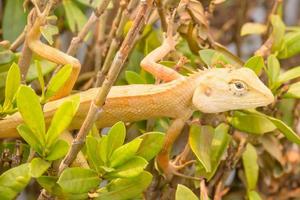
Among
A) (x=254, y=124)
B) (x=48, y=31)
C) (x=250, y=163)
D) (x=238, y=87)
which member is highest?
(x=48, y=31)

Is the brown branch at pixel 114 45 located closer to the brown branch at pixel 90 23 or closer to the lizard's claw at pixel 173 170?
the brown branch at pixel 90 23

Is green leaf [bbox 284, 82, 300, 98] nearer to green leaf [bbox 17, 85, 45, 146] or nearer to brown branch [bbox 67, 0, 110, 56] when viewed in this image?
brown branch [bbox 67, 0, 110, 56]

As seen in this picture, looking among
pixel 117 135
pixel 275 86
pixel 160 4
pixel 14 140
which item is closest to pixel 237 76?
pixel 275 86

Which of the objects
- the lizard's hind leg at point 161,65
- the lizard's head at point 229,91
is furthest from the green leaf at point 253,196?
the lizard's hind leg at point 161,65

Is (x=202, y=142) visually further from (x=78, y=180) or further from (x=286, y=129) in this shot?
(x=78, y=180)

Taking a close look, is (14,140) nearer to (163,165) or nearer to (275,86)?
(163,165)

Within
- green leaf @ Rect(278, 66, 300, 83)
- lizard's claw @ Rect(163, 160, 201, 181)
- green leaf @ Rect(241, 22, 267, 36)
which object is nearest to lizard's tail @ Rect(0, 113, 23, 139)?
lizard's claw @ Rect(163, 160, 201, 181)

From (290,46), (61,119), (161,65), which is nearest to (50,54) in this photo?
Result: (161,65)

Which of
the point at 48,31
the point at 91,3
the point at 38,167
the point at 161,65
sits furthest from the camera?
the point at 91,3
